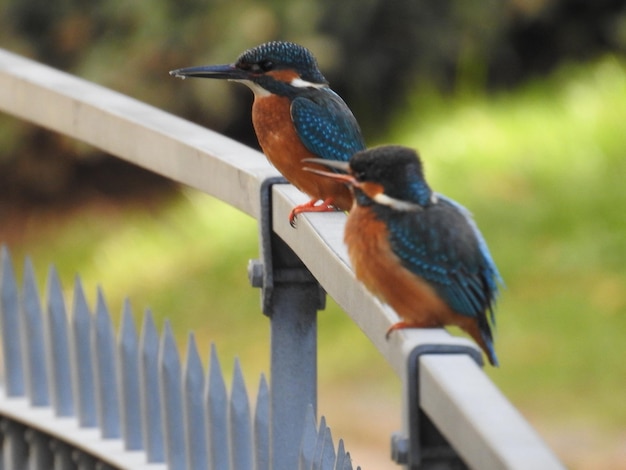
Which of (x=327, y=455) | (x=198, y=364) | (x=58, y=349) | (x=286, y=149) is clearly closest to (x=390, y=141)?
(x=286, y=149)

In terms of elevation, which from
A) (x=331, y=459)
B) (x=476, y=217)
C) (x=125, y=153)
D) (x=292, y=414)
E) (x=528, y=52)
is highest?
(x=528, y=52)

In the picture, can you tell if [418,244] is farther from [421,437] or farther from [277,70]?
[277,70]

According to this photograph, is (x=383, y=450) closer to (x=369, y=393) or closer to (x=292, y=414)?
(x=369, y=393)

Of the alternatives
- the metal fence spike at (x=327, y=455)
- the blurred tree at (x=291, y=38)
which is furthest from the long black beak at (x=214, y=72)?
the blurred tree at (x=291, y=38)

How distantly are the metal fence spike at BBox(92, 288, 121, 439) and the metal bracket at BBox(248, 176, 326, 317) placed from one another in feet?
1.52

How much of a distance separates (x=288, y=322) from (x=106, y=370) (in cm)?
54

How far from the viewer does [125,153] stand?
9.23 feet

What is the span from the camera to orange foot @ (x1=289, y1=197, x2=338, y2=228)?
2.18m

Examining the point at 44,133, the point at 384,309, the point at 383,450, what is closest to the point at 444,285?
the point at 384,309

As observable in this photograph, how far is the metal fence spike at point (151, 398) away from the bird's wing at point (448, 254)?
2.14ft

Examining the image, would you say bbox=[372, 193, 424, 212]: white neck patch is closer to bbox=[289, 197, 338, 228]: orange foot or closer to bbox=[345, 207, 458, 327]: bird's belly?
bbox=[345, 207, 458, 327]: bird's belly

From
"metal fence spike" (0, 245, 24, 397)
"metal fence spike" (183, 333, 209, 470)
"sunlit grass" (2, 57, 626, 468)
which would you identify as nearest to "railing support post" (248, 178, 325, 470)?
"metal fence spike" (183, 333, 209, 470)

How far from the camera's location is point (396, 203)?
2082 millimetres

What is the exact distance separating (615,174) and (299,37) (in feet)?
6.69
